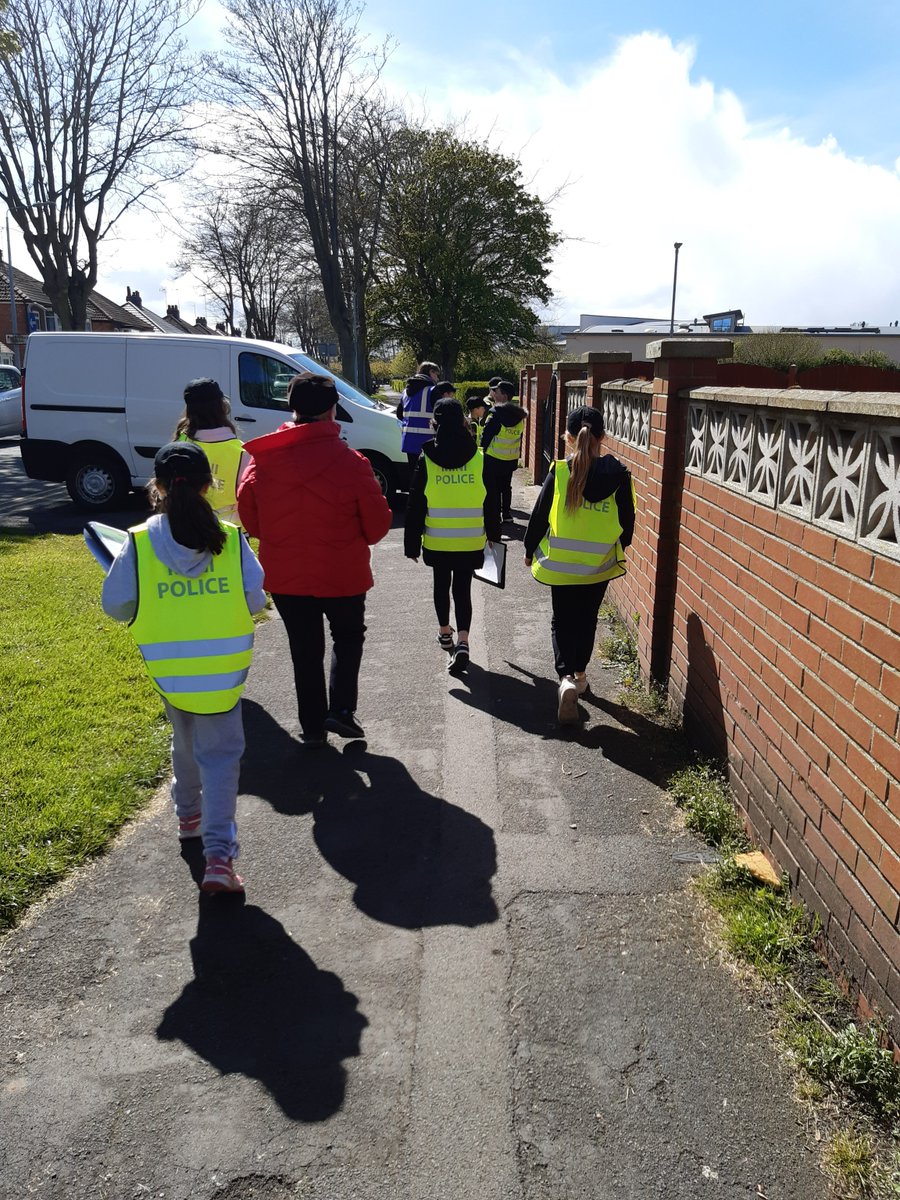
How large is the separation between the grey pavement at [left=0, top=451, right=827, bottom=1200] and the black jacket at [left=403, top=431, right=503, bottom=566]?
6.39 feet

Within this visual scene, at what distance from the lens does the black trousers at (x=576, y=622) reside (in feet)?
17.8

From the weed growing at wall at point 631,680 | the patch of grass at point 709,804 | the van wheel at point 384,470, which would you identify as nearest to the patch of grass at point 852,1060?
the patch of grass at point 709,804

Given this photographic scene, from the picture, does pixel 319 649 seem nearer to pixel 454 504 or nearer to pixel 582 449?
pixel 454 504

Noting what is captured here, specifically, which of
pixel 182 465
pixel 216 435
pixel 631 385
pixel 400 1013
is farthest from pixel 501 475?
pixel 400 1013

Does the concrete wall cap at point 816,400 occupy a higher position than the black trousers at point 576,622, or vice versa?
the concrete wall cap at point 816,400

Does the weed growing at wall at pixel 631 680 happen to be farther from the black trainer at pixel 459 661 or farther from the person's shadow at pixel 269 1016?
the person's shadow at pixel 269 1016

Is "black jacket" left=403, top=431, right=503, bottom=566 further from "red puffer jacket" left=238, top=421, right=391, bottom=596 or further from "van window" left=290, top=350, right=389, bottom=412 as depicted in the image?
"van window" left=290, top=350, right=389, bottom=412

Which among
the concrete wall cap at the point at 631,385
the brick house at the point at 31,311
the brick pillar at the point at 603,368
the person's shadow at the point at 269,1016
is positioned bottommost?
the person's shadow at the point at 269,1016

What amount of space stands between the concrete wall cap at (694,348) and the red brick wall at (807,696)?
0.14 meters

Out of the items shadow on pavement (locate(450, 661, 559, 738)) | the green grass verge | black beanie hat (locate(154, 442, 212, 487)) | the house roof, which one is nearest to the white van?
the green grass verge

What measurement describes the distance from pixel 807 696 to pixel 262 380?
1010cm

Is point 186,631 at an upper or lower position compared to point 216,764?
upper

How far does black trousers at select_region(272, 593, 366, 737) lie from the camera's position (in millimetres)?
4836

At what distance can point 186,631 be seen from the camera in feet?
11.5
